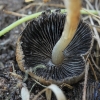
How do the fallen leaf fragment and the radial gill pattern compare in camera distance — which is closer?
the fallen leaf fragment

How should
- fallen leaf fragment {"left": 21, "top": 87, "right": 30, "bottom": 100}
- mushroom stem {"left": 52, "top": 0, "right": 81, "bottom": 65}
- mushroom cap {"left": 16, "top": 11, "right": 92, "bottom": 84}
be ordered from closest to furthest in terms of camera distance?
mushroom stem {"left": 52, "top": 0, "right": 81, "bottom": 65}
fallen leaf fragment {"left": 21, "top": 87, "right": 30, "bottom": 100}
mushroom cap {"left": 16, "top": 11, "right": 92, "bottom": 84}

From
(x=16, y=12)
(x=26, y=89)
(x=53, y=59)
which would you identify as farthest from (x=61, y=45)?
(x=16, y=12)

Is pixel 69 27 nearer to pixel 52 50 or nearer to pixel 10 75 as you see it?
pixel 52 50

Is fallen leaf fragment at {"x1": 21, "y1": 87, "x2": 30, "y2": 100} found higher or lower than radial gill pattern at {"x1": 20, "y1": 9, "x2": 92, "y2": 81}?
lower

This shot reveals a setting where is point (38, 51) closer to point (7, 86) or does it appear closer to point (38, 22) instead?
point (38, 22)

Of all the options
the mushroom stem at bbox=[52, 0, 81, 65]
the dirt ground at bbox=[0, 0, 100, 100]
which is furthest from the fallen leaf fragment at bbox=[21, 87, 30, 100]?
the mushroom stem at bbox=[52, 0, 81, 65]

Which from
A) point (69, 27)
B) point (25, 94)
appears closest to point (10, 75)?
point (25, 94)

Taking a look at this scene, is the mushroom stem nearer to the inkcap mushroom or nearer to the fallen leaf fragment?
the inkcap mushroom

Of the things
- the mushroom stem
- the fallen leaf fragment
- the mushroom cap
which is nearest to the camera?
the mushroom stem
